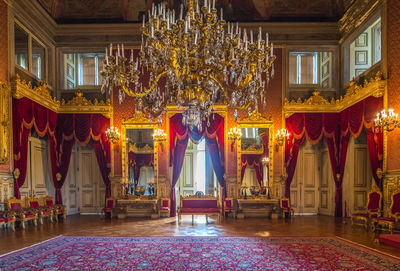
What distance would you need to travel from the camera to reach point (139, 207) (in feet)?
33.1

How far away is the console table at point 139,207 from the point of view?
986 cm

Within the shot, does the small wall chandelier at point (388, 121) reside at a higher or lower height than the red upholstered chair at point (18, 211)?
higher

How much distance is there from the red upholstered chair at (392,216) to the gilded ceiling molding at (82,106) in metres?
7.99

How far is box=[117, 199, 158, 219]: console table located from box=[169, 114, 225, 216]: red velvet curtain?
2.03 feet

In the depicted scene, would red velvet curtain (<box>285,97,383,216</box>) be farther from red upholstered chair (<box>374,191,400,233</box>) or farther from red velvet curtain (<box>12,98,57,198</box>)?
red velvet curtain (<box>12,98,57,198</box>)

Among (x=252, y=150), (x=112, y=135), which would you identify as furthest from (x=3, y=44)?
(x=252, y=150)

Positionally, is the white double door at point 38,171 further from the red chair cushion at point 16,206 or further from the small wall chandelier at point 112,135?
the small wall chandelier at point 112,135

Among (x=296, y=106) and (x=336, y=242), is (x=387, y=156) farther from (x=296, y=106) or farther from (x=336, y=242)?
(x=296, y=106)

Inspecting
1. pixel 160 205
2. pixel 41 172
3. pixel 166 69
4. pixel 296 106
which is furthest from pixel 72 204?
pixel 296 106

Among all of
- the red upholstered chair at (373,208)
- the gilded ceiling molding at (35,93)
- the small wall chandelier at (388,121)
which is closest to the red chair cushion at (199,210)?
the red upholstered chair at (373,208)

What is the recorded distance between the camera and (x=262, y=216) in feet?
32.9

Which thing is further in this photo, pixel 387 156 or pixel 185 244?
pixel 387 156

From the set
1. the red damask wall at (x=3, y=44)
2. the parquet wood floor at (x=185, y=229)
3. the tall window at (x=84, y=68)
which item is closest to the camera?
the parquet wood floor at (x=185, y=229)

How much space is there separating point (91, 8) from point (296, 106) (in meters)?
7.30
